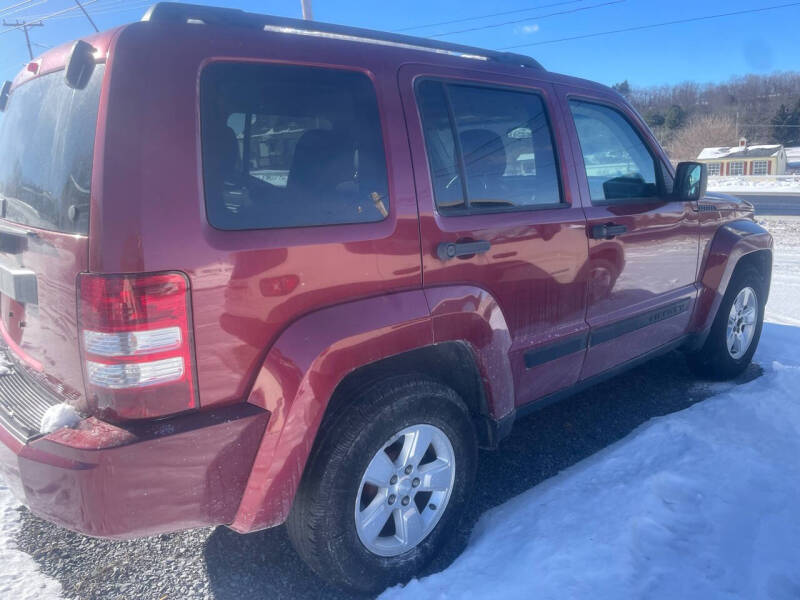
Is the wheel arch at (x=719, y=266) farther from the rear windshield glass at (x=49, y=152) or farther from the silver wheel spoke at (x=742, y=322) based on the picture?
the rear windshield glass at (x=49, y=152)

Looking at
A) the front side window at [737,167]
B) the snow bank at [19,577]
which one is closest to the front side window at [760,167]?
the front side window at [737,167]

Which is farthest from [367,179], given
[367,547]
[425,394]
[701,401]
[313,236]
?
[701,401]

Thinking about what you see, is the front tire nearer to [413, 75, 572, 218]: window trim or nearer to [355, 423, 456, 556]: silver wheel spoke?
[355, 423, 456, 556]: silver wheel spoke

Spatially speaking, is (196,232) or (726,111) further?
(726,111)

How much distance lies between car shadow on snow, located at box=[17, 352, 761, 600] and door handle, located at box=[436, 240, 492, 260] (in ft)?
4.09

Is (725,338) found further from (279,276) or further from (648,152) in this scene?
(279,276)

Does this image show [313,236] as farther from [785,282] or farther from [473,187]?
[785,282]

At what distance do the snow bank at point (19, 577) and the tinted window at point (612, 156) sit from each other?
2.96m

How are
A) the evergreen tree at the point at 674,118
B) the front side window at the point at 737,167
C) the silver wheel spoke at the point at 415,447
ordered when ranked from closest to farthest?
1. the silver wheel spoke at the point at 415,447
2. the front side window at the point at 737,167
3. the evergreen tree at the point at 674,118

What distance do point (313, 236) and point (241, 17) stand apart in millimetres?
777

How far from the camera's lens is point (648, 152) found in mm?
3721

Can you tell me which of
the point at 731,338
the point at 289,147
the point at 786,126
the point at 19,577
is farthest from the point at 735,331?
the point at 786,126

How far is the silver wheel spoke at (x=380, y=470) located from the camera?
227cm

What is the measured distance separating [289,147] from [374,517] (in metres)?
1.38
